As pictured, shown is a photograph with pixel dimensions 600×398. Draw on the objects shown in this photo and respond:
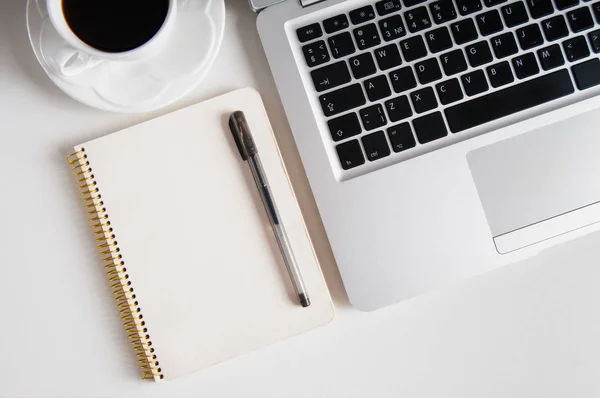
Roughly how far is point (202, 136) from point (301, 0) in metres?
0.16

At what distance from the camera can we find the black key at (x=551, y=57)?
48cm

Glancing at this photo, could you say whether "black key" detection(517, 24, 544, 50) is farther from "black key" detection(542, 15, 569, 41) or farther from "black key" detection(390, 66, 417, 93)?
"black key" detection(390, 66, 417, 93)

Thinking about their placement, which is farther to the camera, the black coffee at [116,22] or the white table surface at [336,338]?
the white table surface at [336,338]

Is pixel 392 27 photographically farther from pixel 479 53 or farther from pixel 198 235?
pixel 198 235

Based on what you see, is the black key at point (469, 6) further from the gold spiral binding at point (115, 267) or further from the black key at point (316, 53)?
the gold spiral binding at point (115, 267)

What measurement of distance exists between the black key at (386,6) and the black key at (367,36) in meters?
0.02

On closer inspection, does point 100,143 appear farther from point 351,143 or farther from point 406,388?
point 406,388

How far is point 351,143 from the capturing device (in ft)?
1.59

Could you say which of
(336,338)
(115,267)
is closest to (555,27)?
(336,338)

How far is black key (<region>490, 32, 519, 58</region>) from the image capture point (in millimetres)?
485

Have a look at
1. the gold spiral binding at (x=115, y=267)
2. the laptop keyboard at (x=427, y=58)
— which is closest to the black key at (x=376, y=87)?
the laptop keyboard at (x=427, y=58)

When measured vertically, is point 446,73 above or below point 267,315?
above

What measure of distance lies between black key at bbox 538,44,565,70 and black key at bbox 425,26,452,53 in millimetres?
89

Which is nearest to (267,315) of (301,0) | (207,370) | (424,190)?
(207,370)
